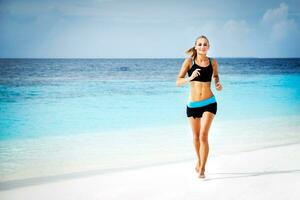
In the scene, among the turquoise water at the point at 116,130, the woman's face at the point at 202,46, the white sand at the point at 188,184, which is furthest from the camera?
the turquoise water at the point at 116,130

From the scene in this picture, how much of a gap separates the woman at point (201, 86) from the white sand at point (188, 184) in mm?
259

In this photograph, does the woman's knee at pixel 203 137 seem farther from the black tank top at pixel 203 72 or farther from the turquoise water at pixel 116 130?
the turquoise water at pixel 116 130

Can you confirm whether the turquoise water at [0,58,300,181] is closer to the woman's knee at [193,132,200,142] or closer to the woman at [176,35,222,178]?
the woman's knee at [193,132,200,142]

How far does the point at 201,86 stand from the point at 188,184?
797 millimetres

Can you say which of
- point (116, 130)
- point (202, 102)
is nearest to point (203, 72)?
point (202, 102)

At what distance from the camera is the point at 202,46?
303 cm

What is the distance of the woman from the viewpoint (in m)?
3.05

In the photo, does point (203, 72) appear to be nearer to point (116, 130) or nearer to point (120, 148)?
point (120, 148)

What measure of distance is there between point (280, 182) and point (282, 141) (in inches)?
92.4

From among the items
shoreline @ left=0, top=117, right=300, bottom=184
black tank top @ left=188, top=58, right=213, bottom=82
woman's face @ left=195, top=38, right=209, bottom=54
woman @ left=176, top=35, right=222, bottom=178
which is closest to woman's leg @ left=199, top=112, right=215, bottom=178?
woman @ left=176, top=35, right=222, bottom=178

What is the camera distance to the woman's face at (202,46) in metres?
3.03

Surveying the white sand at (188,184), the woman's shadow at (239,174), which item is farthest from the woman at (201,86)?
the white sand at (188,184)

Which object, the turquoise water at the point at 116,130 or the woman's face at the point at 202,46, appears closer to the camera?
the woman's face at the point at 202,46

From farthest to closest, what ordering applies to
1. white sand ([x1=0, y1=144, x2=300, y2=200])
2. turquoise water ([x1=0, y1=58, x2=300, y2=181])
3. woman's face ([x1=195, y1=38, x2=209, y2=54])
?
turquoise water ([x1=0, y1=58, x2=300, y2=181]) → woman's face ([x1=195, y1=38, x2=209, y2=54]) → white sand ([x1=0, y1=144, x2=300, y2=200])
